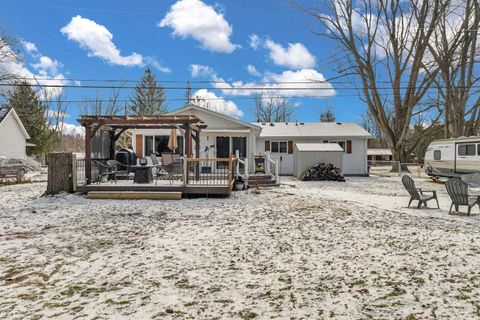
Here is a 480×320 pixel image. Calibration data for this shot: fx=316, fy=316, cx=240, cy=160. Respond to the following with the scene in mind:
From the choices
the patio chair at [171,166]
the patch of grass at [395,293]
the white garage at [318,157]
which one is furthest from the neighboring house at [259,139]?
the patch of grass at [395,293]

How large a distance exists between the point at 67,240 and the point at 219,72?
67.0 feet

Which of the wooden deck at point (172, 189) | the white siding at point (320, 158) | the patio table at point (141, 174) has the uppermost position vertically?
the white siding at point (320, 158)

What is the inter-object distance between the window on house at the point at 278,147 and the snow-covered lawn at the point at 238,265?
1500 centimetres

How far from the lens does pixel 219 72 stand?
2397cm

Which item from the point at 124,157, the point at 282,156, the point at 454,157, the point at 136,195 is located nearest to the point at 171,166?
the point at 136,195

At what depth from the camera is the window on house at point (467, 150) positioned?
14.6 metres

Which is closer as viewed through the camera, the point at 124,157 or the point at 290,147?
the point at 124,157

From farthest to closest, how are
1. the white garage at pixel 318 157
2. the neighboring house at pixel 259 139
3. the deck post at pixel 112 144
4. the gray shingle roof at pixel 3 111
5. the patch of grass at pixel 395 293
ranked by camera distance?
the gray shingle roof at pixel 3 111 → the neighboring house at pixel 259 139 → the white garage at pixel 318 157 → the deck post at pixel 112 144 → the patch of grass at pixel 395 293

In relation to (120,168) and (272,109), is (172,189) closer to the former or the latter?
(120,168)

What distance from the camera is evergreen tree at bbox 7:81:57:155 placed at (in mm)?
31250

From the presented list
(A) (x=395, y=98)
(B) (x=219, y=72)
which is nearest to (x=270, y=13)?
(B) (x=219, y=72)

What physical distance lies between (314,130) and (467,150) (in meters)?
9.87

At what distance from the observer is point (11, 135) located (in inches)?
1030

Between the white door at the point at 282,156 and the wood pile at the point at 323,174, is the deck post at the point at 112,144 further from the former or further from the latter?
the white door at the point at 282,156
